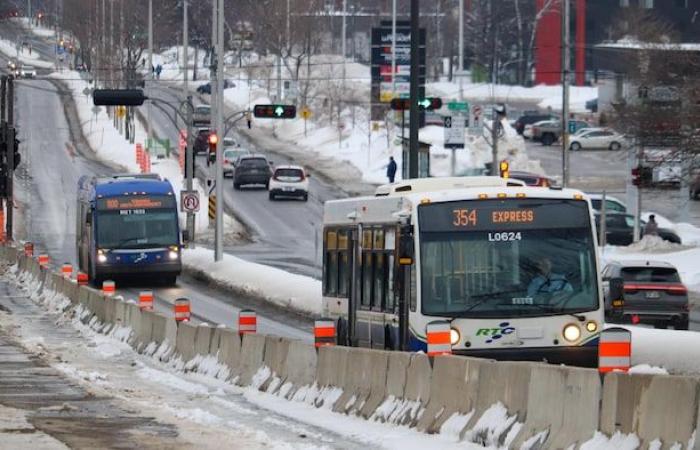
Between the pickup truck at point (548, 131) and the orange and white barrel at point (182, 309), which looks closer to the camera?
the orange and white barrel at point (182, 309)

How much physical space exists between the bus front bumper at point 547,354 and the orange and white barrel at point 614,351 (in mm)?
4694

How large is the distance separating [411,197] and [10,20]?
16854 cm

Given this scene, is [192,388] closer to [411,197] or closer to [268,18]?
[411,197]

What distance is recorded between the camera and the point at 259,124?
129 metres

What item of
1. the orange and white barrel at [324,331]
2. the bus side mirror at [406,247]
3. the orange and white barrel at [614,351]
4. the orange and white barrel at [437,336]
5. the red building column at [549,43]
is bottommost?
the orange and white barrel at [324,331]

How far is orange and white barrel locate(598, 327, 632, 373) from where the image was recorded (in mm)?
14562

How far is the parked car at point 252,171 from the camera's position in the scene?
85.6 metres

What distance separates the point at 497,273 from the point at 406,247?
119 centimetres

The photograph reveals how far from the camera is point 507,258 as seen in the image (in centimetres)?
2000

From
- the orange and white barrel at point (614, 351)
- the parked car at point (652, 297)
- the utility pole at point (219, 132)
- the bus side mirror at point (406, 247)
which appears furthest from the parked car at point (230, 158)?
the orange and white barrel at point (614, 351)

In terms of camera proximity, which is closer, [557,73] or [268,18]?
[268,18]

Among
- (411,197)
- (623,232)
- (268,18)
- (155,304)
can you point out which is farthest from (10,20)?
(411,197)

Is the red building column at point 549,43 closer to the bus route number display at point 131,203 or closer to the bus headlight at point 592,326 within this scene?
the bus route number display at point 131,203

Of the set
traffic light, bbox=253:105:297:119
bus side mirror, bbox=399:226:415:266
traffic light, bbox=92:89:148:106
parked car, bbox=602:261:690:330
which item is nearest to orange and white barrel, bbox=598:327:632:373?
bus side mirror, bbox=399:226:415:266
